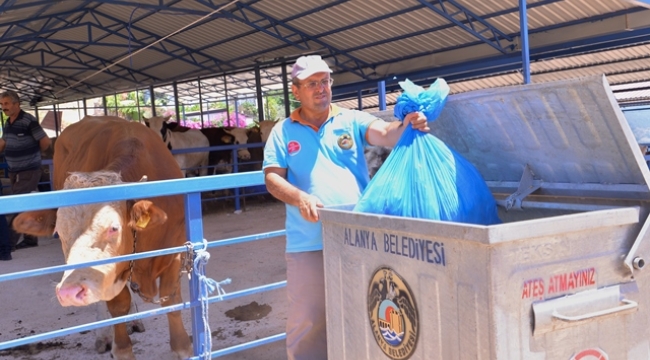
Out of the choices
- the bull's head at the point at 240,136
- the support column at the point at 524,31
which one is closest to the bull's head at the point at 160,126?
the bull's head at the point at 240,136

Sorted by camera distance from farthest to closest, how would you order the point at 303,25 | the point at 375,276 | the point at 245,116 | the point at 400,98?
the point at 245,116 < the point at 303,25 < the point at 400,98 < the point at 375,276

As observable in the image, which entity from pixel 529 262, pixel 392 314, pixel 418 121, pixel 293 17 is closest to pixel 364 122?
pixel 418 121

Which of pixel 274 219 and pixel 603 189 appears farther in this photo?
pixel 274 219

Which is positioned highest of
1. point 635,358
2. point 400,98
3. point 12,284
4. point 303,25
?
point 303,25

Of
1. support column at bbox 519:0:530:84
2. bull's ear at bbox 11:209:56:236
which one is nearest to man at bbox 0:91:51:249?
bull's ear at bbox 11:209:56:236

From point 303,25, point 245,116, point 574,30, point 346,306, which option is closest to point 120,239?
point 346,306

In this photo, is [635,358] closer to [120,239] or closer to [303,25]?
[120,239]

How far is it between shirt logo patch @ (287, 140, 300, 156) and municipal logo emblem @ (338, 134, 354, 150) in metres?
0.17

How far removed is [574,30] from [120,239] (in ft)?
36.5

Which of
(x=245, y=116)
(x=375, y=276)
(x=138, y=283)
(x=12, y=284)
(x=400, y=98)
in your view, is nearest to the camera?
(x=375, y=276)

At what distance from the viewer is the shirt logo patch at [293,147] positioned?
2643mm

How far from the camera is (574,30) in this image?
40.1ft

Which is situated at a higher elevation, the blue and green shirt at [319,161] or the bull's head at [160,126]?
the bull's head at [160,126]

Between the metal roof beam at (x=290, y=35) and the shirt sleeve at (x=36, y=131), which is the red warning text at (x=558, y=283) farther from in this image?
the metal roof beam at (x=290, y=35)
